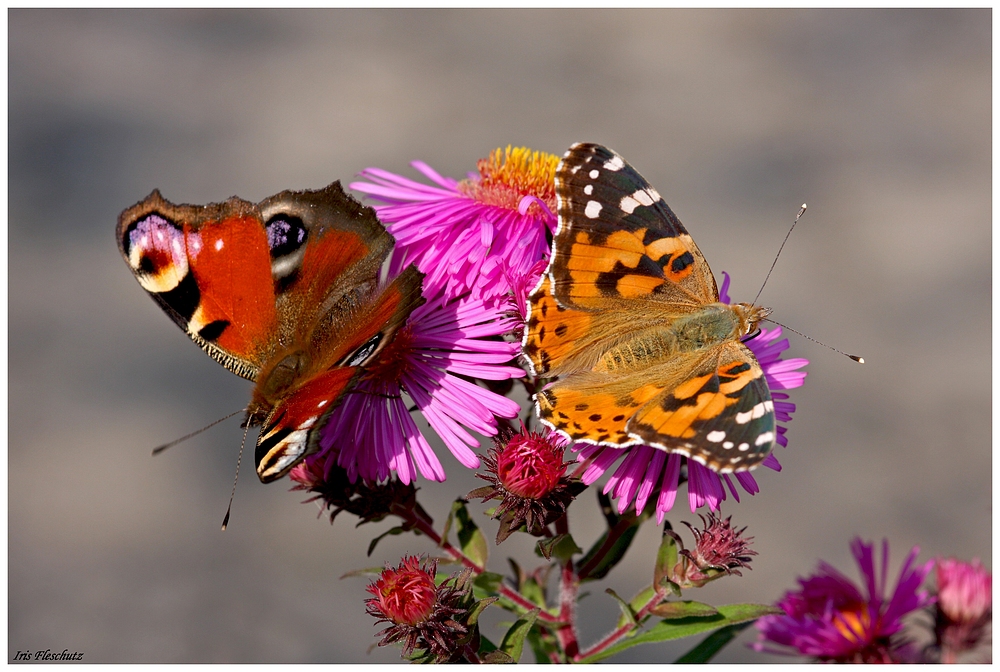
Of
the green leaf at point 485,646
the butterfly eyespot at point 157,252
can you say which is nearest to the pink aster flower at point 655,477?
the green leaf at point 485,646

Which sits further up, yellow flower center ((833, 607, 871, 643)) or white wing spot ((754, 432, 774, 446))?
white wing spot ((754, 432, 774, 446))

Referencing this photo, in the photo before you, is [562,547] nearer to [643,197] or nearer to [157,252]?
[643,197]

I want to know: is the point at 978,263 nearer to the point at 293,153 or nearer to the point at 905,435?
the point at 905,435

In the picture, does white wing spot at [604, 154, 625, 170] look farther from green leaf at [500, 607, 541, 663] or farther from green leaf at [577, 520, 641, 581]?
green leaf at [500, 607, 541, 663]

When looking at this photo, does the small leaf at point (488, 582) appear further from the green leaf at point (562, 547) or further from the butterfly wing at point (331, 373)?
the butterfly wing at point (331, 373)

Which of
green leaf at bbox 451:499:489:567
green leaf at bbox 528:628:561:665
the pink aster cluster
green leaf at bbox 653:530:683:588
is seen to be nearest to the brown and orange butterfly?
the pink aster cluster

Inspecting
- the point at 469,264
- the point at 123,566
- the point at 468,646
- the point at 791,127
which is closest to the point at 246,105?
the point at 123,566

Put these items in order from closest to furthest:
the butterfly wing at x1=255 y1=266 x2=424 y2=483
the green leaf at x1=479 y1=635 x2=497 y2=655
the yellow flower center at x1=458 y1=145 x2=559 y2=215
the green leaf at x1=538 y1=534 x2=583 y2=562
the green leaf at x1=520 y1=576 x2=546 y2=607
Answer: the butterfly wing at x1=255 y1=266 x2=424 y2=483 < the green leaf at x1=538 y1=534 x2=583 y2=562 < the green leaf at x1=479 y1=635 x2=497 y2=655 < the green leaf at x1=520 y1=576 x2=546 y2=607 < the yellow flower center at x1=458 y1=145 x2=559 y2=215
